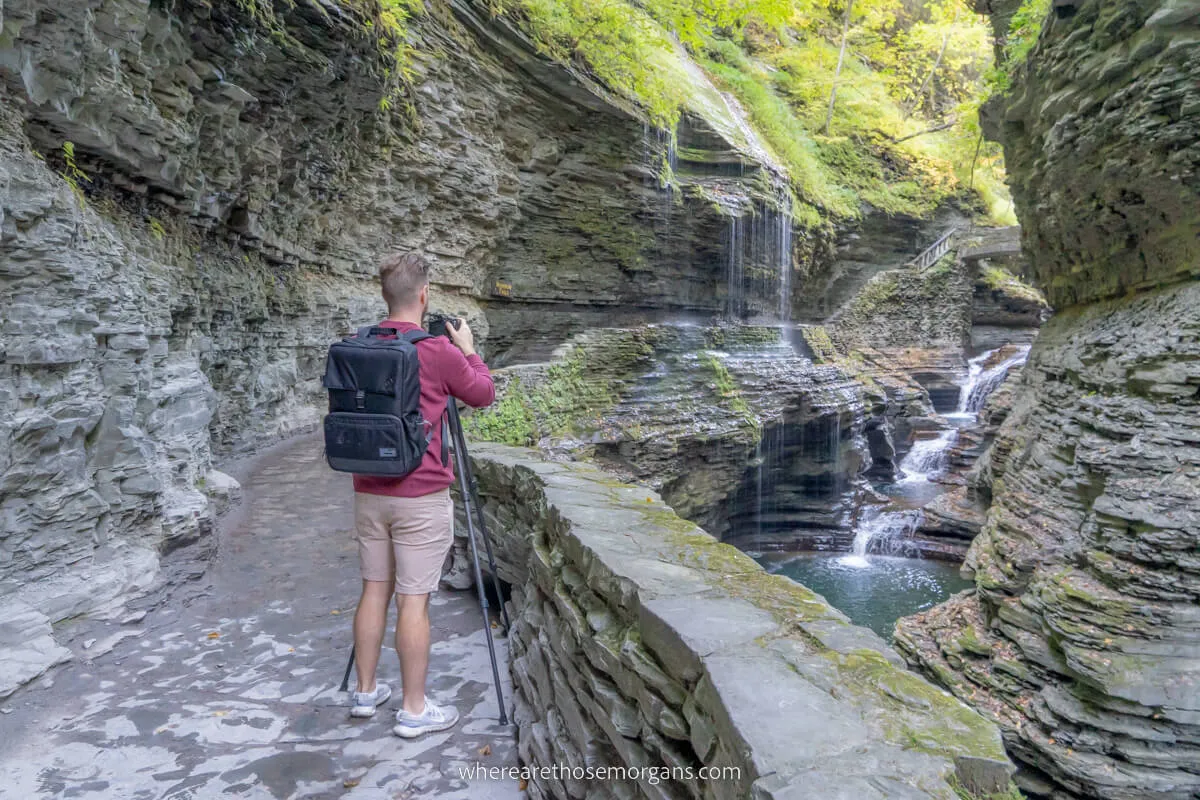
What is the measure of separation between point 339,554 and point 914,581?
10160mm

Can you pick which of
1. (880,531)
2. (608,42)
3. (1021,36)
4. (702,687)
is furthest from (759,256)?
(702,687)

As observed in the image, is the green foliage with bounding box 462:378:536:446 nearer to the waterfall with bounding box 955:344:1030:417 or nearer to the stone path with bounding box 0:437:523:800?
the stone path with bounding box 0:437:523:800

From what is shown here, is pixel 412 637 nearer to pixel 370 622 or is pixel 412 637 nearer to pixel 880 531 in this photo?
pixel 370 622

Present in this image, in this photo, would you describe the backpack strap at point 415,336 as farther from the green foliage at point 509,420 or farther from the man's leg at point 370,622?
the green foliage at point 509,420

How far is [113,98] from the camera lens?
4141 mm

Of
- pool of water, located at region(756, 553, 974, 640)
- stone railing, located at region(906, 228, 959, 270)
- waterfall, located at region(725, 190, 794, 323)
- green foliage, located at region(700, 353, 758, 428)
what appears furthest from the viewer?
stone railing, located at region(906, 228, 959, 270)

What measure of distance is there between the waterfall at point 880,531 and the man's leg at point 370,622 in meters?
12.0

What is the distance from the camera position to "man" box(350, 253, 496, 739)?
244 centimetres

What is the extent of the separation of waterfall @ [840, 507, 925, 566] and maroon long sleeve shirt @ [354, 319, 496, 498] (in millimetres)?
12089

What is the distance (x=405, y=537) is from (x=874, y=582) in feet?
36.4

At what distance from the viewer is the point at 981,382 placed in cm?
1995

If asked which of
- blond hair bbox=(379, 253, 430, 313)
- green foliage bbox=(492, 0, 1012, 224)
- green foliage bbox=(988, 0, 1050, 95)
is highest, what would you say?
green foliage bbox=(492, 0, 1012, 224)

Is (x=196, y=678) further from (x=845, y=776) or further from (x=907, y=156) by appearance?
(x=907, y=156)

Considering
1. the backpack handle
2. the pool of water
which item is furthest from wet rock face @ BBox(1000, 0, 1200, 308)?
the backpack handle
